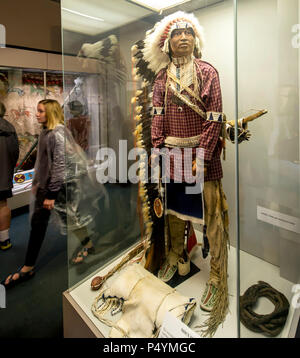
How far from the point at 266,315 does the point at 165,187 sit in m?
0.70

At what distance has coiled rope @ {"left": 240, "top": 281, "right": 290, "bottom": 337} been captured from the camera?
0.91 m

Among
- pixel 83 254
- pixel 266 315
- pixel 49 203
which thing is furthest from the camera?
pixel 49 203

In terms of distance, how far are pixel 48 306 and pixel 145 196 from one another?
108cm

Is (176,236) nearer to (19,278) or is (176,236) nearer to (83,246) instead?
(83,246)

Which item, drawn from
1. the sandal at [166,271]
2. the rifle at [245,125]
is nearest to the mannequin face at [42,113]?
the sandal at [166,271]

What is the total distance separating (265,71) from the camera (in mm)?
903

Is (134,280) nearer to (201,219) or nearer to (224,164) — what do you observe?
(201,219)

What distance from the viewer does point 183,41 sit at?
1192mm

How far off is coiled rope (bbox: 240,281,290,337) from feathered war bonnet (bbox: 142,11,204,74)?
39.3 inches

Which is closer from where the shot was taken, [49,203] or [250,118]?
[250,118]

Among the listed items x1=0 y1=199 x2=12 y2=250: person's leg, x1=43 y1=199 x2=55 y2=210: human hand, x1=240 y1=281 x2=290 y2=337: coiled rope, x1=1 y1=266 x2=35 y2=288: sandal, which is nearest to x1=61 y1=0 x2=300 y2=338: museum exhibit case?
x1=240 y1=281 x2=290 y2=337: coiled rope

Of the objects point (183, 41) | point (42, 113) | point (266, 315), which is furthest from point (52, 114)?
point (266, 315)
